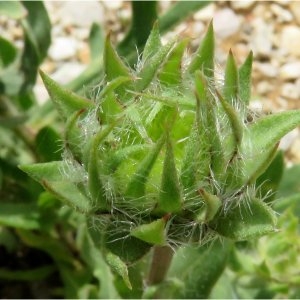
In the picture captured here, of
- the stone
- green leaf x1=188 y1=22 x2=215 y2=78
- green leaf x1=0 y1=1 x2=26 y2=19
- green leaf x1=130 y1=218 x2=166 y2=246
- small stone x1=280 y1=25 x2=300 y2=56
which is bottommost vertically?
small stone x1=280 y1=25 x2=300 y2=56

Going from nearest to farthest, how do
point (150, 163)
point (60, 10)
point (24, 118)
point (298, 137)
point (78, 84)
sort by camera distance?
point (150, 163) → point (24, 118) → point (78, 84) → point (298, 137) → point (60, 10)

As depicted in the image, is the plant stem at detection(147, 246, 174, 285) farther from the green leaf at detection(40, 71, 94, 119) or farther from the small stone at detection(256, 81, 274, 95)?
the small stone at detection(256, 81, 274, 95)

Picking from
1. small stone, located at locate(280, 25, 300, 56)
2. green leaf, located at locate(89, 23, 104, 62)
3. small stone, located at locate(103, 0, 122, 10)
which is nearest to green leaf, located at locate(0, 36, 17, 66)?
green leaf, located at locate(89, 23, 104, 62)

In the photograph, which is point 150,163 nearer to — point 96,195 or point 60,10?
point 96,195

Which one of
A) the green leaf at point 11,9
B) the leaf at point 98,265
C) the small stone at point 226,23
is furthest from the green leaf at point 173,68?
the small stone at point 226,23

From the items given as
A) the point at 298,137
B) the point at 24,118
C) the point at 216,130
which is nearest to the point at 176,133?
the point at 216,130

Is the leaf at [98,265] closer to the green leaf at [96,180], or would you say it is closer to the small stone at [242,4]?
the green leaf at [96,180]
